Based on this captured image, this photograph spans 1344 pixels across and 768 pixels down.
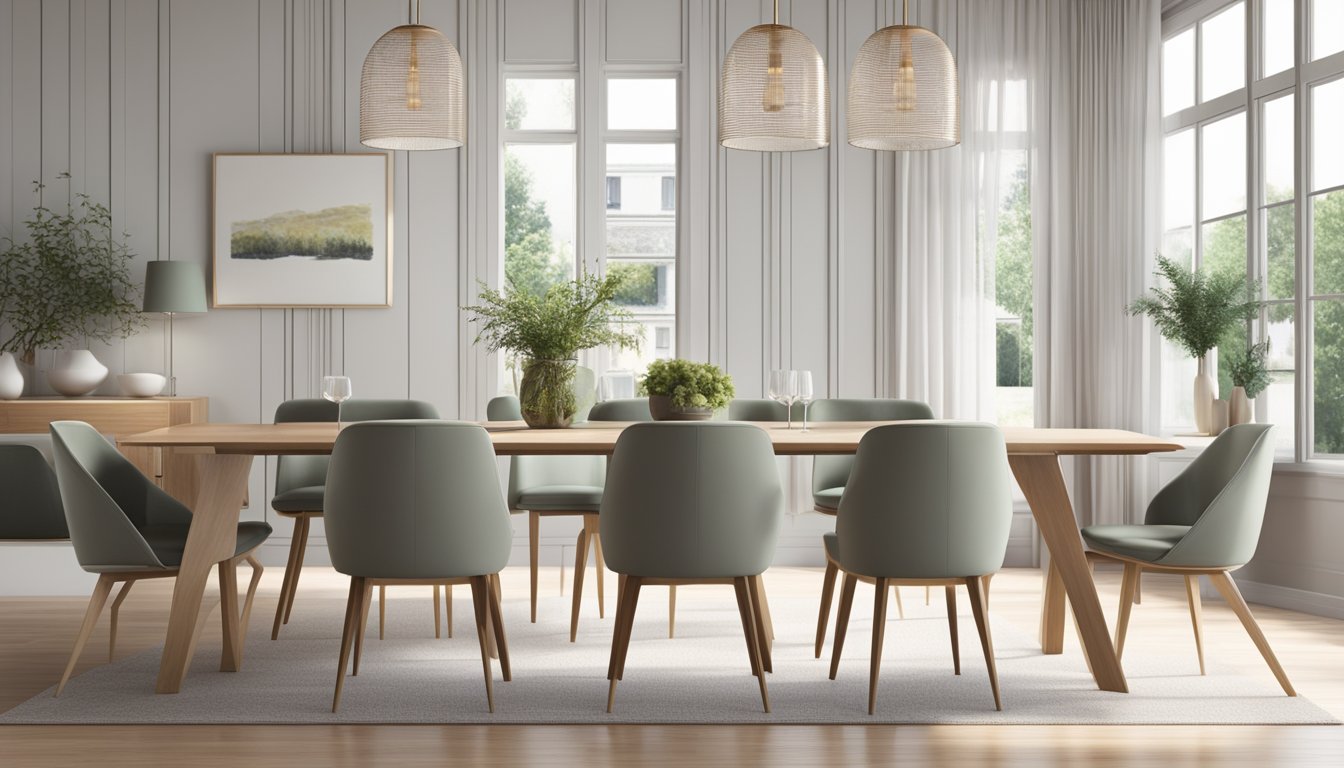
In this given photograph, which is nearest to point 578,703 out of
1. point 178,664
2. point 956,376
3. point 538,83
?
point 178,664

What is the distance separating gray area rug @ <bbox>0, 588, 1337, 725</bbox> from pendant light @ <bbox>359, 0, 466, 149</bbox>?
1.81 meters

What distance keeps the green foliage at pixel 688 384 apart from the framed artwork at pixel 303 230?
2.87 metres

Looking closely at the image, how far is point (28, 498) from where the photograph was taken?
12.8 ft

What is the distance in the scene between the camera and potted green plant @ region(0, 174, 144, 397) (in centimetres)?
576

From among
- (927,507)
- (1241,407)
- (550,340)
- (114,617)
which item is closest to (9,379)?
(114,617)

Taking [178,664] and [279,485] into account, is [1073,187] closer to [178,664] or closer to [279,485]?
[279,485]

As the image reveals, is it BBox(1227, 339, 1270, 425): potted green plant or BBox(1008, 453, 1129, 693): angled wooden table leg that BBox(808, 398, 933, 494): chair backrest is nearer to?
BBox(1008, 453, 1129, 693): angled wooden table leg

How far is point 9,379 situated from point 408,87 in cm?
341

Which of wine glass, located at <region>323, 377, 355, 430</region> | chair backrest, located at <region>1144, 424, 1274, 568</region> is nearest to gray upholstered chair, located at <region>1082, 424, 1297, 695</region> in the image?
chair backrest, located at <region>1144, 424, 1274, 568</region>

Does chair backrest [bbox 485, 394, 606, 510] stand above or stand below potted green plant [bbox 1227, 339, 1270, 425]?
below

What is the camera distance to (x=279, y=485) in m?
4.43

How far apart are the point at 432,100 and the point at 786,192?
2.90 m

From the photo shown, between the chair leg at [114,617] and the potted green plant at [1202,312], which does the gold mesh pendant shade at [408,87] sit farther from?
the potted green plant at [1202,312]

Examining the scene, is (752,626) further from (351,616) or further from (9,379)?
(9,379)
